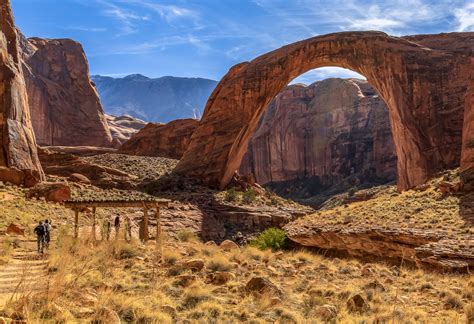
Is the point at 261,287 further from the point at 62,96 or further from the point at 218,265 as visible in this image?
the point at 62,96

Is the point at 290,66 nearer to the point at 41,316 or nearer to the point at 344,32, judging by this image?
the point at 344,32

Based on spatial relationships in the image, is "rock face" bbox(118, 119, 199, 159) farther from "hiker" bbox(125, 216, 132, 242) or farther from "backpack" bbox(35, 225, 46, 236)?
"backpack" bbox(35, 225, 46, 236)

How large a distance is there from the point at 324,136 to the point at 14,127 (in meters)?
54.1

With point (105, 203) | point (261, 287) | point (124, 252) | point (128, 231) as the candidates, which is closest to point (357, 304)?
point (261, 287)

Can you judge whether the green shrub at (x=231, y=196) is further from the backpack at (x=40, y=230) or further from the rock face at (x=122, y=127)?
the rock face at (x=122, y=127)

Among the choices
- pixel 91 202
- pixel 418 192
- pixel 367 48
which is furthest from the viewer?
pixel 367 48

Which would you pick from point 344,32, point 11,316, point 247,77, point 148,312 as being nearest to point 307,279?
point 148,312

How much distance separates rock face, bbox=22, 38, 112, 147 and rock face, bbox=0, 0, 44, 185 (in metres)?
37.0

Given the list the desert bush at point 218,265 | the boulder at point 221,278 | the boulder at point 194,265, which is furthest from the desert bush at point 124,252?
the boulder at point 221,278

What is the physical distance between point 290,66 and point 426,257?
82.3 ft

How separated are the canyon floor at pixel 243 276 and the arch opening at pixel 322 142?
38590mm

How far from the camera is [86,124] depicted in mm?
62469

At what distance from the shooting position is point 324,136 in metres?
69.6

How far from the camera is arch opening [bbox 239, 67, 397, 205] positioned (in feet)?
202
